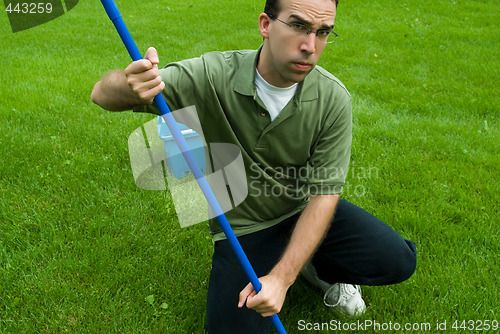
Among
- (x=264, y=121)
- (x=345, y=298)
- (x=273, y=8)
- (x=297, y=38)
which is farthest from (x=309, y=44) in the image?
(x=345, y=298)

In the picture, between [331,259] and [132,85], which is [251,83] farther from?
[331,259]

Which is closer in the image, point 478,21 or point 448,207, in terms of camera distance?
point 448,207

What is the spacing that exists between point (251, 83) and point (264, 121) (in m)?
0.19

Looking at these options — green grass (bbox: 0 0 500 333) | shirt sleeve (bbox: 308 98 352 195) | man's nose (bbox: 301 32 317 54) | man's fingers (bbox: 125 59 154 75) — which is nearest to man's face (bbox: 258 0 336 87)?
man's nose (bbox: 301 32 317 54)

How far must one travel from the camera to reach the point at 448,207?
346 centimetres

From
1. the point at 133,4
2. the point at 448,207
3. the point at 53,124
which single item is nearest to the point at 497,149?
the point at 448,207

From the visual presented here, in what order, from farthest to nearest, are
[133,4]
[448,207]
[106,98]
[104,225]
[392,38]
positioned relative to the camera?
[133,4]
[392,38]
[448,207]
[104,225]
[106,98]

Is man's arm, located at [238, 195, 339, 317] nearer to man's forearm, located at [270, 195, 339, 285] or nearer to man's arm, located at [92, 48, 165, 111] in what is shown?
man's forearm, located at [270, 195, 339, 285]

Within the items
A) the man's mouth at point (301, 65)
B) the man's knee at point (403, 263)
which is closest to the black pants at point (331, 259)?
the man's knee at point (403, 263)

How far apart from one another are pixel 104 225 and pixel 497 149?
3426 mm

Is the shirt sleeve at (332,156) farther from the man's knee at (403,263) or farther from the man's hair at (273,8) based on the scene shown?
the man's hair at (273,8)

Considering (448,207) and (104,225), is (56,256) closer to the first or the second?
(104,225)

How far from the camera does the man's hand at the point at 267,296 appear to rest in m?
2.03

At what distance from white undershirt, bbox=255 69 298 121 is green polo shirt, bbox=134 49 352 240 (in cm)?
4
